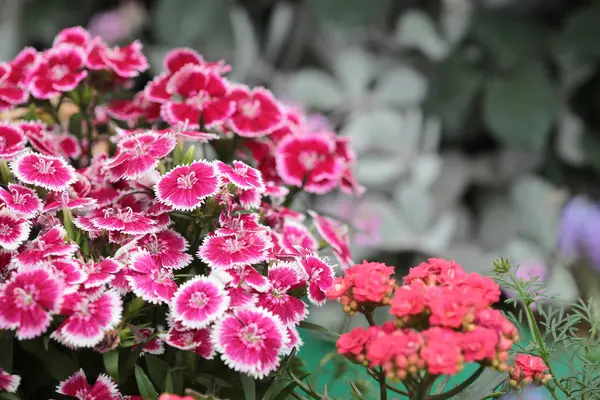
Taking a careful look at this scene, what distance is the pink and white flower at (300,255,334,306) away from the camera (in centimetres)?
47

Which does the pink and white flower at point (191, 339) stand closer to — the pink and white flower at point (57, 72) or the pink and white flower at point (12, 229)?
the pink and white flower at point (12, 229)

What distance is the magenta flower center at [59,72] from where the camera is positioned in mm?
606

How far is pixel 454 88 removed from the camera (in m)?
1.59

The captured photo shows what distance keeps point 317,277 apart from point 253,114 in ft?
0.67

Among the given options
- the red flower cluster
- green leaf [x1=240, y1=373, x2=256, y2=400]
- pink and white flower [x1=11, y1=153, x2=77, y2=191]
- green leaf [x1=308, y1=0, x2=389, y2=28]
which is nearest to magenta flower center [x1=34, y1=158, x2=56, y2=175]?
pink and white flower [x1=11, y1=153, x2=77, y2=191]

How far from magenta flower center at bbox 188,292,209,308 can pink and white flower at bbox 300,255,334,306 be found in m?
0.07

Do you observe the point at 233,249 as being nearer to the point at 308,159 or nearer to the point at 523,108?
the point at 308,159

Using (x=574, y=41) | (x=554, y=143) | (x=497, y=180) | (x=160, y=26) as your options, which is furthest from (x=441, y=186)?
(x=160, y=26)

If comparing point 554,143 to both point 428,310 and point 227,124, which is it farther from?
point 428,310

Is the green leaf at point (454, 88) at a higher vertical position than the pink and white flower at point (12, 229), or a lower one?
lower

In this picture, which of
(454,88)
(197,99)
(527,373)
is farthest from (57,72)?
(454,88)

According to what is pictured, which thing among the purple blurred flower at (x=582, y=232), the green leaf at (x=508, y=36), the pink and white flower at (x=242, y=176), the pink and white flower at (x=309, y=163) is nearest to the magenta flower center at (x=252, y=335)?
the pink and white flower at (x=242, y=176)

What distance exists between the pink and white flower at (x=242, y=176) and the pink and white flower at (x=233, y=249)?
3 centimetres

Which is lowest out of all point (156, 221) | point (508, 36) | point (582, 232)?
point (582, 232)
